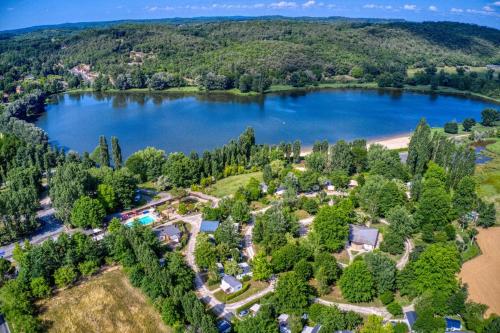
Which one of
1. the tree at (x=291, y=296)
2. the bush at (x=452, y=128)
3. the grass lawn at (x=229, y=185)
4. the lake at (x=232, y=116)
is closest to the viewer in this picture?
the tree at (x=291, y=296)

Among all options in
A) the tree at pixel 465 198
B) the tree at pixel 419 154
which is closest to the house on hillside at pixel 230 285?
the tree at pixel 465 198

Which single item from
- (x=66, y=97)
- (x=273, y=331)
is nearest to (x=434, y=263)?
(x=273, y=331)

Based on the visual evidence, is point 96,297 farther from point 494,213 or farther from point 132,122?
point 132,122

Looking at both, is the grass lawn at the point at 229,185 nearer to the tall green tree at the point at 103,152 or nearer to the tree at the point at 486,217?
the tall green tree at the point at 103,152

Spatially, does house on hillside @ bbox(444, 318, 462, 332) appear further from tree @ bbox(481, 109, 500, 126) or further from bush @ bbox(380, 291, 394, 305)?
tree @ bbox(481, 109, 500, 126)

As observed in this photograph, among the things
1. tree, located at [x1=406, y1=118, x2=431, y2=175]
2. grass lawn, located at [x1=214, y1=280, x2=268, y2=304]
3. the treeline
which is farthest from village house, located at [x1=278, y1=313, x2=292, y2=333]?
tree, located at [x1=406, y1=118, x2=431, y2=175]

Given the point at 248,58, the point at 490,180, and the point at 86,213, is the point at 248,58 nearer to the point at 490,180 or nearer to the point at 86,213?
the point at 490,180
